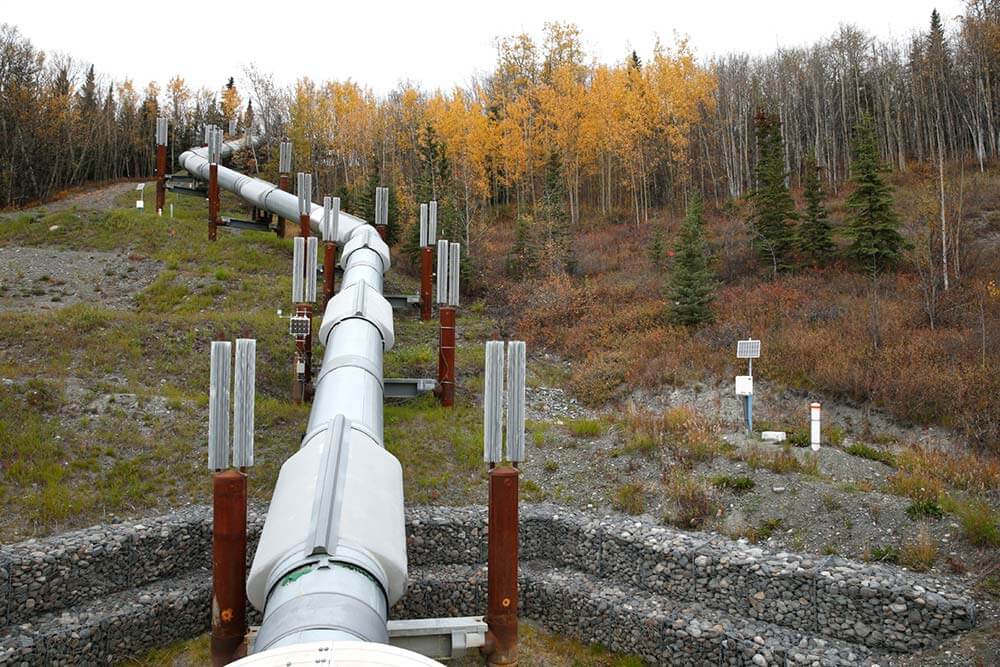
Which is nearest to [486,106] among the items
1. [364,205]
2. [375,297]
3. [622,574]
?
[364,205]

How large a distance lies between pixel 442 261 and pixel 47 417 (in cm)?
801

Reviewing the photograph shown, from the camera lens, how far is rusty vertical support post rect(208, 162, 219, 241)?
23672 millimetres

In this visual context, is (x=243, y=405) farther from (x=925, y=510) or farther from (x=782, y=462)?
(x=925, y=510)

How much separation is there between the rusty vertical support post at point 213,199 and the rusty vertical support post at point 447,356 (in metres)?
13.1

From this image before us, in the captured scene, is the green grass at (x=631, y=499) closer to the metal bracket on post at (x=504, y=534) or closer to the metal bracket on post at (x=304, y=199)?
the metal bracket on post at (x=504, y=534)

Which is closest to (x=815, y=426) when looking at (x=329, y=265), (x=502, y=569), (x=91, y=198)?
(x=502, y=569)

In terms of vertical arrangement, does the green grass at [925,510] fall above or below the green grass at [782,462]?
below

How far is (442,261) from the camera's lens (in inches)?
599

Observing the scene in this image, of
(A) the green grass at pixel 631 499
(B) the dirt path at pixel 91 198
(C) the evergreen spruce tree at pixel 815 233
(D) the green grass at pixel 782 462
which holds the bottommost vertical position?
(A) the green grass at pixel 631 499

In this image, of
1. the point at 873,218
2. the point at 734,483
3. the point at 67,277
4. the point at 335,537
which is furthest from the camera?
the point at 67,277

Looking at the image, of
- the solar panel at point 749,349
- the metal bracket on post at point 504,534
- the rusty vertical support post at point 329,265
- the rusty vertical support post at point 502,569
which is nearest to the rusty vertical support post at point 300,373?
the rusty vertical support post at point 329,265

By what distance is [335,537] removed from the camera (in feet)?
19.1

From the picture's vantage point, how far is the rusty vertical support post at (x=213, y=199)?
23672 mm

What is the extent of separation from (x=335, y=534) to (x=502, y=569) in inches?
86.1
